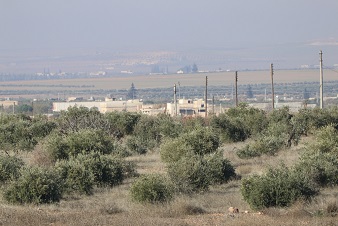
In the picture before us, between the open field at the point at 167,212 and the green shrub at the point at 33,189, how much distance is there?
308 millimetres

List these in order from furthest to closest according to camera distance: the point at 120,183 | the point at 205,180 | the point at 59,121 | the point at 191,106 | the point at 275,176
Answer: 1. the point at 191,106
2. the point at 59,121
3. the point at 120,183
4. the point at 205,180
5. the point at 275,176

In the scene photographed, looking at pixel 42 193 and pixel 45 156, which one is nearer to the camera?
pixel 42 193

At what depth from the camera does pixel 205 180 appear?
2273 centimetres

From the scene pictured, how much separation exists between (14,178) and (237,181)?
6.50 metres

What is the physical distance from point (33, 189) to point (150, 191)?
9.09ft

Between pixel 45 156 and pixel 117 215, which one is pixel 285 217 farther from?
pixel 45 156

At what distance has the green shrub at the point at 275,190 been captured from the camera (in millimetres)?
18656

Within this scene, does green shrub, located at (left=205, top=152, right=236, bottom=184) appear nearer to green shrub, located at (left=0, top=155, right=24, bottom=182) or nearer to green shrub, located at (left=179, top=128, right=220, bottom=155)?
green shrub, located at (left=179, top=128, right=220, bottom=155)

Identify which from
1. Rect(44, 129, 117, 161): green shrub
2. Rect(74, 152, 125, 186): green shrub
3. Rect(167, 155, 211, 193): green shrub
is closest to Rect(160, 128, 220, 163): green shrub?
Rect(44, 129, 117, 161): green shrub

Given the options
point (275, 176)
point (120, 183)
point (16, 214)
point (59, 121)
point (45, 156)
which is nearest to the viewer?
point (16, 214)

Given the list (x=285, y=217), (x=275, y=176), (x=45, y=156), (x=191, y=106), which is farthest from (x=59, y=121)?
(x=191, y=106)


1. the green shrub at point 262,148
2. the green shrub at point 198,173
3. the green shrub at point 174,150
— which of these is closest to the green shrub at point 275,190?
the green shrub at point 198,173

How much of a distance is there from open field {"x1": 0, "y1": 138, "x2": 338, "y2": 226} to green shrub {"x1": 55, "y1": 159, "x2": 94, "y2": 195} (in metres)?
0.36

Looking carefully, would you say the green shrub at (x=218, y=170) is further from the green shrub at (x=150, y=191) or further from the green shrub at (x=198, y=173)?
the green shrub at (x=150, y=191)
